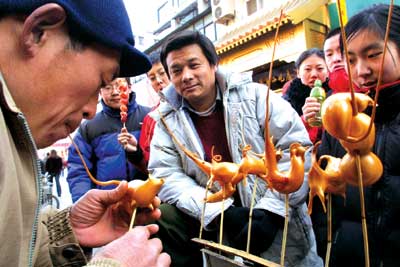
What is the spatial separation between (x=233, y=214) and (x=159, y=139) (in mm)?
603

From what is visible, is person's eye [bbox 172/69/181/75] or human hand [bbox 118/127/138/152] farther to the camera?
human hand [bbox 118/127/138/152]

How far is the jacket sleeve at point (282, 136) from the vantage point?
5.05 ft

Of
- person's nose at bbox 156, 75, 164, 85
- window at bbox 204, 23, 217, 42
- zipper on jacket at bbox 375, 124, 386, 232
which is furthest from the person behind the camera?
window at bbox 204, 23, 217, 42

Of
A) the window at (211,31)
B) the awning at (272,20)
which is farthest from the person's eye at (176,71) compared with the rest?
the window at (211,31)

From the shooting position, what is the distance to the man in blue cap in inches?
27.4

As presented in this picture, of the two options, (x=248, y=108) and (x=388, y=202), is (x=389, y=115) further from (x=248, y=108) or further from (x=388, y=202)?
(x=248, y=108)

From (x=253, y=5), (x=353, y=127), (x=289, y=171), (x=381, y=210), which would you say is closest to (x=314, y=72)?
(x=381, y=210)

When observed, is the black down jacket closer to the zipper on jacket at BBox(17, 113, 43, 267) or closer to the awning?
the zipper on jacket at BBox(17, 113, 43, 267)

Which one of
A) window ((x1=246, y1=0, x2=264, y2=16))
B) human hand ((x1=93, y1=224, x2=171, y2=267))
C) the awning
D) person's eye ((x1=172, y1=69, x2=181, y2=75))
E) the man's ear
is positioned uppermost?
window ((x1=246, y1=0, x2=264, y2=16))

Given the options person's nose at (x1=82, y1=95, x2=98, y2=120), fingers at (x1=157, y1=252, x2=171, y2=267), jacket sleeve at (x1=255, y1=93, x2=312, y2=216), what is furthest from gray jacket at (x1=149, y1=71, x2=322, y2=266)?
person's nose at (x1=82, y1=95, x2=98, y2=120)

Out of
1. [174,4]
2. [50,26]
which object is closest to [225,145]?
[50,26]

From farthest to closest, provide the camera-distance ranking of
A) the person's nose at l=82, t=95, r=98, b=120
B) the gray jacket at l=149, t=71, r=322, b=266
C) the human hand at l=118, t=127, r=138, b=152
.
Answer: the human hand at l=118, t=127, r=138, b=152
the gray jacket at l=149, t=71, r=322, b=266
the person's nose at l=82, t=95, r=98, b=120

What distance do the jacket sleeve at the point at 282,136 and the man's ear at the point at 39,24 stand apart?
1.15 metres

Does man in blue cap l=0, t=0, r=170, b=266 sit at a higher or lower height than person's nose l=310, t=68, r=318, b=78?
lower
